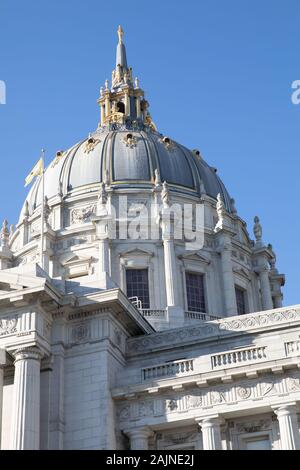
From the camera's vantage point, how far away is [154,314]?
57.4m

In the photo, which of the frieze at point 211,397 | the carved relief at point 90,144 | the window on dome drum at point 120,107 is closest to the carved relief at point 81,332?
Result: the frieze at point 211,397

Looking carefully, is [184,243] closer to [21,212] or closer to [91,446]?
[21,212]

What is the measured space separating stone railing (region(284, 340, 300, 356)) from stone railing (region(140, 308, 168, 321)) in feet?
66.8

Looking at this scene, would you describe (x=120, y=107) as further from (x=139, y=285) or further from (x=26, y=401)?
(x=26, y=401)

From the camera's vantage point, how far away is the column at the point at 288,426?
1374 inches

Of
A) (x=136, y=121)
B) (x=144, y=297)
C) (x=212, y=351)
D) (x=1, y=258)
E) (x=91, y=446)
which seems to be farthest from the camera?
(x=136, y=121)

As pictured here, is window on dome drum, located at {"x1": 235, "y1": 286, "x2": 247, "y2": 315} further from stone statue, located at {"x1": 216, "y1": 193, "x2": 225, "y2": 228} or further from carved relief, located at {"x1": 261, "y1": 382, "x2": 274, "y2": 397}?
carved relief, located at {"x1": 261, "y1": 382, "x2": 274, "y2": 397}

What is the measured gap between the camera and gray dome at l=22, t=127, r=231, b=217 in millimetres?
67125

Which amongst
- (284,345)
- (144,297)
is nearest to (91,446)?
(284,345)

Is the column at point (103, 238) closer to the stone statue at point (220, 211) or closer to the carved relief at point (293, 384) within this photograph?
the stone statue at point (220, 211)

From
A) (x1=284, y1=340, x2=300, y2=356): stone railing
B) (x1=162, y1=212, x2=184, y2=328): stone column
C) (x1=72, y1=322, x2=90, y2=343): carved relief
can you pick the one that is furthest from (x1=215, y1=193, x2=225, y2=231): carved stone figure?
(x1=284, y1=340, x2=300, y2=356): stone railing

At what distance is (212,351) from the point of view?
40062mm

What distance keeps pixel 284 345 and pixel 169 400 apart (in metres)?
5.43
